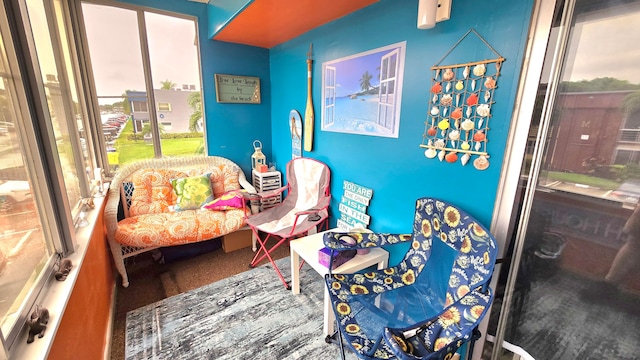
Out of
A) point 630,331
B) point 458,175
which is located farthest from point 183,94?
point 630,331

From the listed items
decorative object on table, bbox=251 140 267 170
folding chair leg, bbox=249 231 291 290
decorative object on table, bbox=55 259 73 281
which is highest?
decorative object on table, bbox=251 140 267 170

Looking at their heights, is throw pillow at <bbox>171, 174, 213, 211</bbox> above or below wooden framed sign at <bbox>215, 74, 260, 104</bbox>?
below

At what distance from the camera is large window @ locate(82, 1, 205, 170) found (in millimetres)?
2529

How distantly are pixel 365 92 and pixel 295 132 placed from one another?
111 centimetres

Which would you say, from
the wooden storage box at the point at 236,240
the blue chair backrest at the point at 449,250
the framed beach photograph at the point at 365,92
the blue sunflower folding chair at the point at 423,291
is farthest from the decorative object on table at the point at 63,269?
the framed beach photograph at the point at 365,92

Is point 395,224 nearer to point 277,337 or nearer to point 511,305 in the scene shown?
point 511,305

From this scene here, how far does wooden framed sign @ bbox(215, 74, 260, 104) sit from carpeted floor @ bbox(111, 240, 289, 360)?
1767 mm

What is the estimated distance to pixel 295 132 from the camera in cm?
293

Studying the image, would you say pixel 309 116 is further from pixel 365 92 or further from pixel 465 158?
pixel 465 158

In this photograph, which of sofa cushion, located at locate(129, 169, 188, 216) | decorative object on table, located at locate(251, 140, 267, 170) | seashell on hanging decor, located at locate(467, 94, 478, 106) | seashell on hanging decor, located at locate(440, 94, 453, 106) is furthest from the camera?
decorative object on table, located at locate(251, 140, 267, 170)

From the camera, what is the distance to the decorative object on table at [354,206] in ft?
7.21

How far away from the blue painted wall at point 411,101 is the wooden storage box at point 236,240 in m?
1.01

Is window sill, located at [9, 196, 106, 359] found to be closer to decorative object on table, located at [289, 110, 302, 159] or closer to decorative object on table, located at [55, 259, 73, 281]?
decorative object on table, located at [55, 259, 73, 281]

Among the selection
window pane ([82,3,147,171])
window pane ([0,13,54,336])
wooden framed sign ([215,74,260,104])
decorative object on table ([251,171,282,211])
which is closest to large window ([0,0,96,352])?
window pane ([0,13,54,336])
